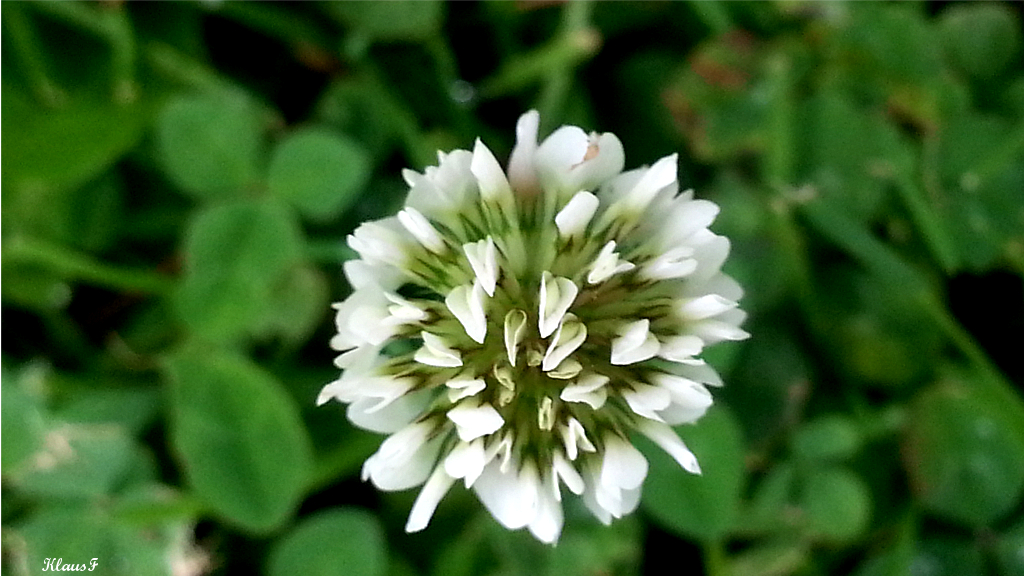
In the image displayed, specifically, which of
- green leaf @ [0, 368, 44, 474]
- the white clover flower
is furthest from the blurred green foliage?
the white clover flower

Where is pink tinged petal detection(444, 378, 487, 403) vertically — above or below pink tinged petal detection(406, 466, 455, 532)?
above

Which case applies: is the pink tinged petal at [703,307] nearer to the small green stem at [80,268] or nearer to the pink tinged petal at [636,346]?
the pink tinged petal at [636,346]

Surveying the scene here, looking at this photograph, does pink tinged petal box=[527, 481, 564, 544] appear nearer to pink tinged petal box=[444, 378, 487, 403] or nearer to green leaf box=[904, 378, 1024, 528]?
pink tinged petal box=[444, 378, 487, 403]

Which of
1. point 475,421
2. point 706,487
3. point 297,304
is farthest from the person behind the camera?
point 297,304

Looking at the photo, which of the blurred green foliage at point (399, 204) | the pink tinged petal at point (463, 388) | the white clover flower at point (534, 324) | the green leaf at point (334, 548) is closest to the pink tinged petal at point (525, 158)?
the white clover flower at point (534, 324)

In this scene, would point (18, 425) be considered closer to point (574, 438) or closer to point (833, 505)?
point (574, 438)

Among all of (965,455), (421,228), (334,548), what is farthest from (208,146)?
(965,455)
